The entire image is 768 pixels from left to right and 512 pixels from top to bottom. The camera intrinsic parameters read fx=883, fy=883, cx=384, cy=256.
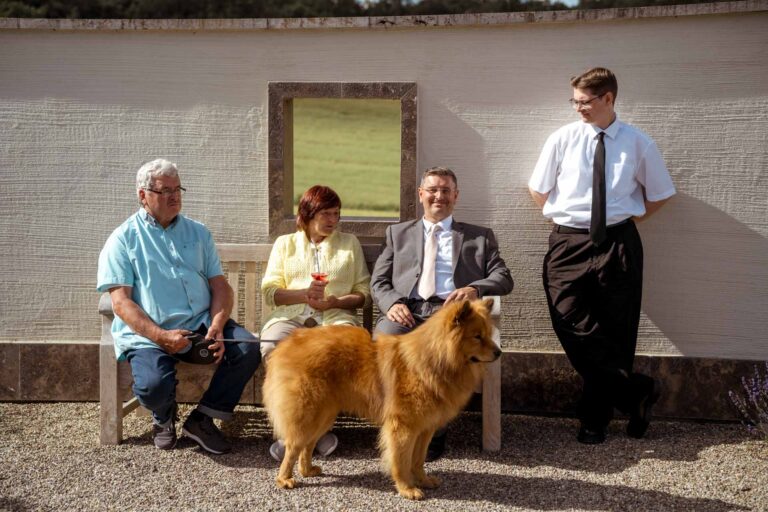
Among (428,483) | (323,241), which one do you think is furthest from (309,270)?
(428,483)

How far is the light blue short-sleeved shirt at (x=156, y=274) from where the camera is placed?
203 inches

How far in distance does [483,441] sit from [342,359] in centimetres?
122

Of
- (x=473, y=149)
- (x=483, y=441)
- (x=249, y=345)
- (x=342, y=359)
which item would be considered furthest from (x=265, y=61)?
(x=483, y=441)

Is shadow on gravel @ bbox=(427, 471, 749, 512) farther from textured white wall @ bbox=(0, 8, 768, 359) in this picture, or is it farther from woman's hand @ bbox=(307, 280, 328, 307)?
textured white wall @ bbox=(0, 8, 768, 359)

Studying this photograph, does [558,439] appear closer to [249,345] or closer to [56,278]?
[249,345]

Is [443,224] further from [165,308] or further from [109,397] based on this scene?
[109,397]

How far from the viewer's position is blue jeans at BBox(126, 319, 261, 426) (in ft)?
16.3

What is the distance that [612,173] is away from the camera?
5.39 m

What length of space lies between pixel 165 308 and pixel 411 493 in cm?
182

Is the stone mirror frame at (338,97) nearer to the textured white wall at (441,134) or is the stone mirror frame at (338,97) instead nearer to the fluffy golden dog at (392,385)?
the textured white wall at (441,134)

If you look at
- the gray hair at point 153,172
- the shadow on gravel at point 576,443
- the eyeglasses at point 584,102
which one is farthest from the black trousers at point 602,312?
the gray hair at point 153,172

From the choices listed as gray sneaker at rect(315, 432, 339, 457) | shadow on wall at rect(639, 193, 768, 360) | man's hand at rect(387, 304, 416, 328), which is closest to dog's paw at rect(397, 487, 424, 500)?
gray sneaker at rect(315, 432, 339, 457)

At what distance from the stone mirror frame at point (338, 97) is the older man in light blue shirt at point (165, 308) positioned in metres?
0.94

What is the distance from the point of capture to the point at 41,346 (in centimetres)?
617
